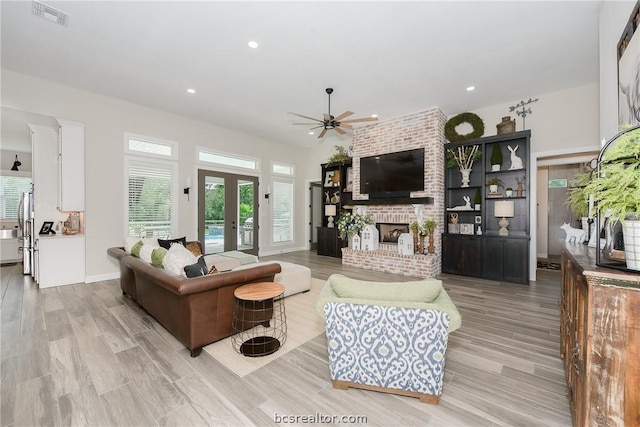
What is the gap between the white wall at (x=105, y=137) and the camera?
4.25m

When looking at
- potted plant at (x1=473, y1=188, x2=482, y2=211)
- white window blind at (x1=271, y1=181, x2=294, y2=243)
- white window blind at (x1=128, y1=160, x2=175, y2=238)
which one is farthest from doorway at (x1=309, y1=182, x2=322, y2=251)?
potted plant at (x1=473, y1=188, x2=482, y2=211)

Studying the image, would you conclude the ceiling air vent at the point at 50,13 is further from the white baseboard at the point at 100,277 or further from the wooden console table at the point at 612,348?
the wooden console table at the point at 612,348

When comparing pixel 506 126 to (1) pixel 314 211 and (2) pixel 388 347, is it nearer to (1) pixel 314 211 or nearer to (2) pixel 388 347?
(2) pixel 388 347

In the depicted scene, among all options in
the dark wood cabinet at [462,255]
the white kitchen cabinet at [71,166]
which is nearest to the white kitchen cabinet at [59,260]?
the white kitchen cabinet at [71,166]

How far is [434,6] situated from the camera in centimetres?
268

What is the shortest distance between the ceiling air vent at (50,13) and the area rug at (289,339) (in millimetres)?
3870

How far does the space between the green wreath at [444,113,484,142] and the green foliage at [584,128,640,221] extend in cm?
466

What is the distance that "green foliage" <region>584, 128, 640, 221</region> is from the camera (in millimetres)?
1048

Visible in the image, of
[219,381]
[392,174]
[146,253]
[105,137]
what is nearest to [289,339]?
[219,381]

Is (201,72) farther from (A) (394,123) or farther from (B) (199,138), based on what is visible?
(A) (394,123)

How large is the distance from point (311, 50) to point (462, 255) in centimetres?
459

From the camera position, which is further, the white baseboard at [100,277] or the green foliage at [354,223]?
the green foliage at [354,223]

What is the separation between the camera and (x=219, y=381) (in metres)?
2.07

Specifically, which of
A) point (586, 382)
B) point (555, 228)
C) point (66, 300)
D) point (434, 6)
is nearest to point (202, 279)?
point (586, 382)
